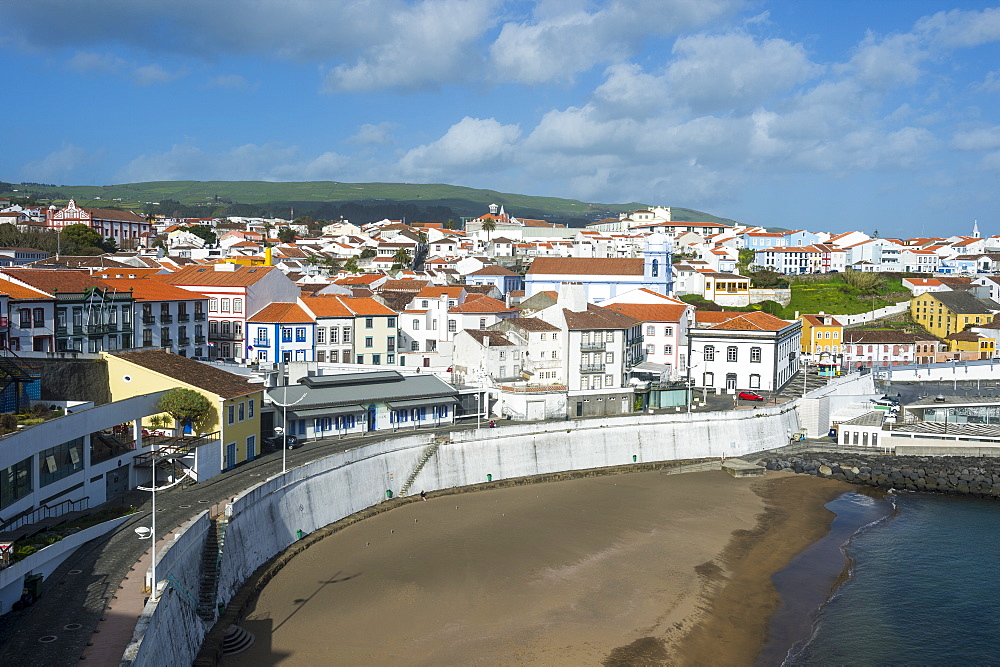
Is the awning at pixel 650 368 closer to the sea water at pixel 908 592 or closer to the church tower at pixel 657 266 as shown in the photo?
the sea water at pixel 908 592

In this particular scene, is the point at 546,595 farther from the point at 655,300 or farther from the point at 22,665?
the point at 655,300

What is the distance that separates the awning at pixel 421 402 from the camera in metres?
42.4

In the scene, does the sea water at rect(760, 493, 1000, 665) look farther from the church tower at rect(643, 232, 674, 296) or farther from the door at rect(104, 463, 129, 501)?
the church tower at rect(643, 232, 674, 296)

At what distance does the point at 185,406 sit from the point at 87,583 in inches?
446

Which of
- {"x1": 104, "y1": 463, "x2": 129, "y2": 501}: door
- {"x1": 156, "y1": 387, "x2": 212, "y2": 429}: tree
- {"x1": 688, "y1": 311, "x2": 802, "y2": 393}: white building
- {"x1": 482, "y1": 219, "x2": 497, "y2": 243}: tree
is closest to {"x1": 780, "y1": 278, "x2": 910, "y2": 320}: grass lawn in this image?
{"x1": 688, "y1": 311, "x2": 802, "y2": 393}: white building

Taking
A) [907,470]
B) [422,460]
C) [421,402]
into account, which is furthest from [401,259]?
[907,470]

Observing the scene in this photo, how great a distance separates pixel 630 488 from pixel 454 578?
48.8ft

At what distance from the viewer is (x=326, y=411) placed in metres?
39.7

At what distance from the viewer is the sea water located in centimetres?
2467

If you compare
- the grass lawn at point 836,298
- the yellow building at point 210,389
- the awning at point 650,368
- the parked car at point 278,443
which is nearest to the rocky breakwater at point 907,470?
the awning at point 650,368

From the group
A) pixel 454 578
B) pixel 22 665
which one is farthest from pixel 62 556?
pixel 454 578

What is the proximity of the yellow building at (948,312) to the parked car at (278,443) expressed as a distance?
228 ft

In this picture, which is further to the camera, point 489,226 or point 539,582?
point 489,226

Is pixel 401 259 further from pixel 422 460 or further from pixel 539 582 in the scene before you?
pixel 539 582
